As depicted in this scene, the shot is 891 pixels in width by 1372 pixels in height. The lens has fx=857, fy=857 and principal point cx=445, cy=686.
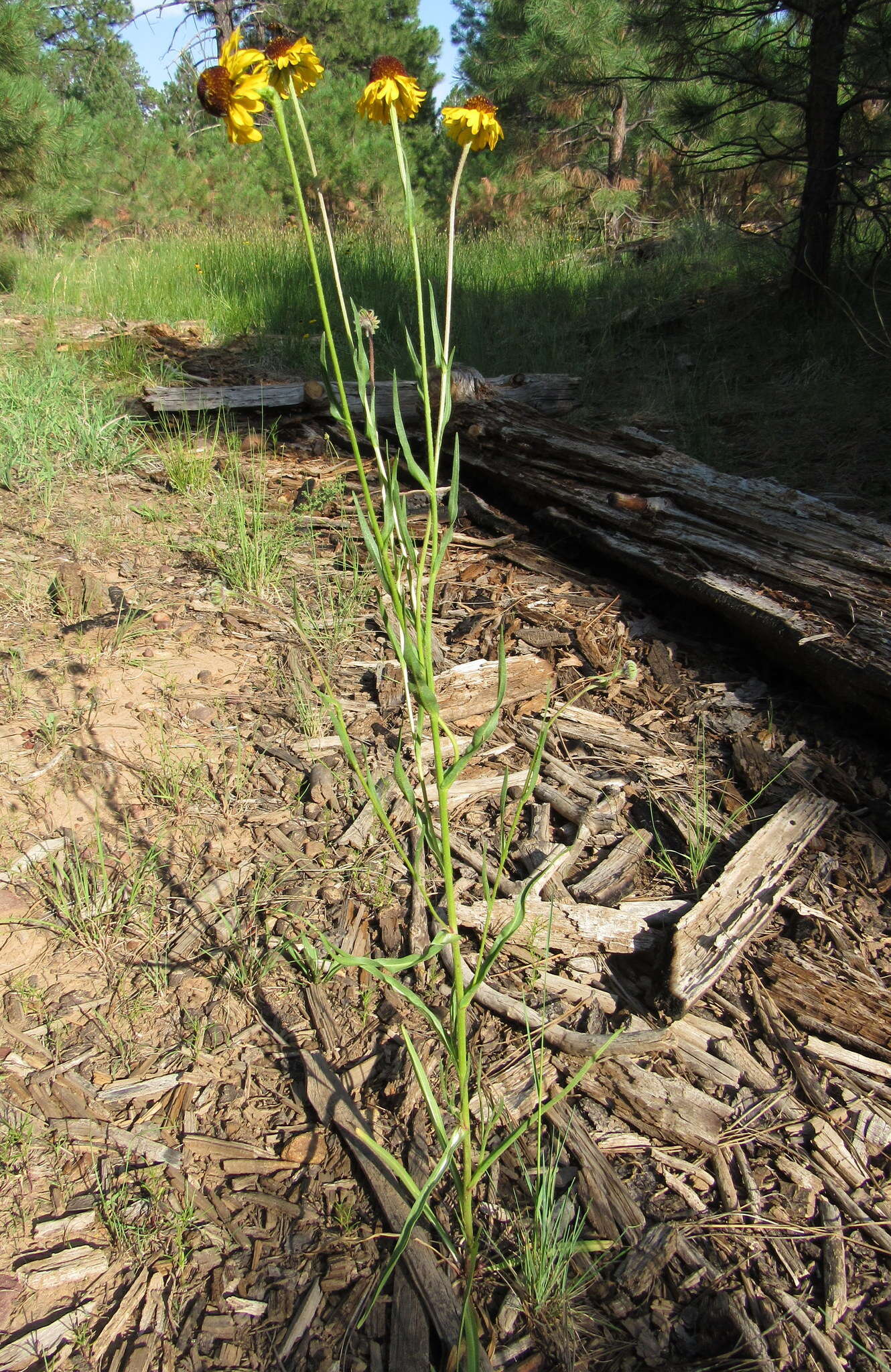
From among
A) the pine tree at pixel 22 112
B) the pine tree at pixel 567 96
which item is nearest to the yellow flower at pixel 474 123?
the pine tree at pixel 22 112

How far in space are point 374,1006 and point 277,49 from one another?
1555 mm

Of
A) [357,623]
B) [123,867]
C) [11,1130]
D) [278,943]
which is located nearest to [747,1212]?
[278,943]

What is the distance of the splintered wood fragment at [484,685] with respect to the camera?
8.05 feet

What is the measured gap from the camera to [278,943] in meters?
1.79

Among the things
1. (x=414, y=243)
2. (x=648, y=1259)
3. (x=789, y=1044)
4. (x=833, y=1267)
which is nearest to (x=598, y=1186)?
(x=648, y=1259)

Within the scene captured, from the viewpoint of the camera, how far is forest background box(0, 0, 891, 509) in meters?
4.99

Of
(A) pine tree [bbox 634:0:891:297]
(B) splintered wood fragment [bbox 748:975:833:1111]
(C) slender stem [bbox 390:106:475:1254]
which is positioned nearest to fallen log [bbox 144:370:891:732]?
(B) splintered wood fragment [bbox 748:975:833:1111]

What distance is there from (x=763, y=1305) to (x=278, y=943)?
1041mm

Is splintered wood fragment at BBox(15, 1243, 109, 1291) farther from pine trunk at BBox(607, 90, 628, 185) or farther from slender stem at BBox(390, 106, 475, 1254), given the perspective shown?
pine trunk at BBox(607, 90, 628, 185)

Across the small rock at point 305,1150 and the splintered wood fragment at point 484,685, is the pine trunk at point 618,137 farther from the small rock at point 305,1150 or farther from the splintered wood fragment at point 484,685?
the small rock at point 305,1150

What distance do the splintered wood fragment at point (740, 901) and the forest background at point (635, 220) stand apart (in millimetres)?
1645

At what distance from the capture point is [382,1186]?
1392 millimetres

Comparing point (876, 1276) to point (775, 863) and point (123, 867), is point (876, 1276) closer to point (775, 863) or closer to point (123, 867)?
point (775, 863)

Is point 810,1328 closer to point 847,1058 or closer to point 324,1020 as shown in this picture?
point 847,1058
